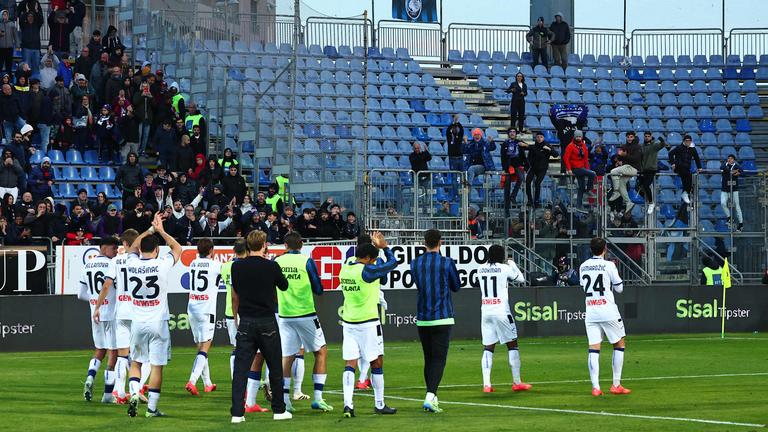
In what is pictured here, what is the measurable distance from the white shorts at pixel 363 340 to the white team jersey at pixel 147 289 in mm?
2229

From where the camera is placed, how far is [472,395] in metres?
18.8

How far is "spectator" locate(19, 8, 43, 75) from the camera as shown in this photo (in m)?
36.7

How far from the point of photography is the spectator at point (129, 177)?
32312 mm

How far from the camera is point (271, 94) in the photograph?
126 feet

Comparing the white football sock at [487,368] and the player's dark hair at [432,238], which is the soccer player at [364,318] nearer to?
the player's dark hair at [432,238]

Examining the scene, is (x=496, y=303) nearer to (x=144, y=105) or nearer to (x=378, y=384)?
(x=378, y=384)

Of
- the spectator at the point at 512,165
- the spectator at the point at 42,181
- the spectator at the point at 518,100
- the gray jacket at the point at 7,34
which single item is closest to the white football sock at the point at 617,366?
the spectator at the point at 512,165

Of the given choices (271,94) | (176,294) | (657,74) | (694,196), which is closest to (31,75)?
(271,94)

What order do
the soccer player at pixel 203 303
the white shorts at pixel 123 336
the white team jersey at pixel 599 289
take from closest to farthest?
the white shorts at pixel 123 336
the white team jersey at pixel 599 289
the soccer player at pixel 203 303

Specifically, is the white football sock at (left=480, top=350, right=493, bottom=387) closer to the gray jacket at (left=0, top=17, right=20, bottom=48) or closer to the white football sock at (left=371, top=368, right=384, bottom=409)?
the white football sock at (left=371, top=368, right=384, bottom=409)

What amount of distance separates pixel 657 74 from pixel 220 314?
878 inches

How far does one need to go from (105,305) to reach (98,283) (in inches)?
16.8

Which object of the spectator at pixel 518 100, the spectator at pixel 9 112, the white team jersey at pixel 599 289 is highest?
the spectator at pixel 518 100

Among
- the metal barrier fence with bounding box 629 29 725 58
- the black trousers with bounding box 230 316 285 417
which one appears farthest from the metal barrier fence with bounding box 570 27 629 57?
the black trousers with bounding box 230 316 285 417
